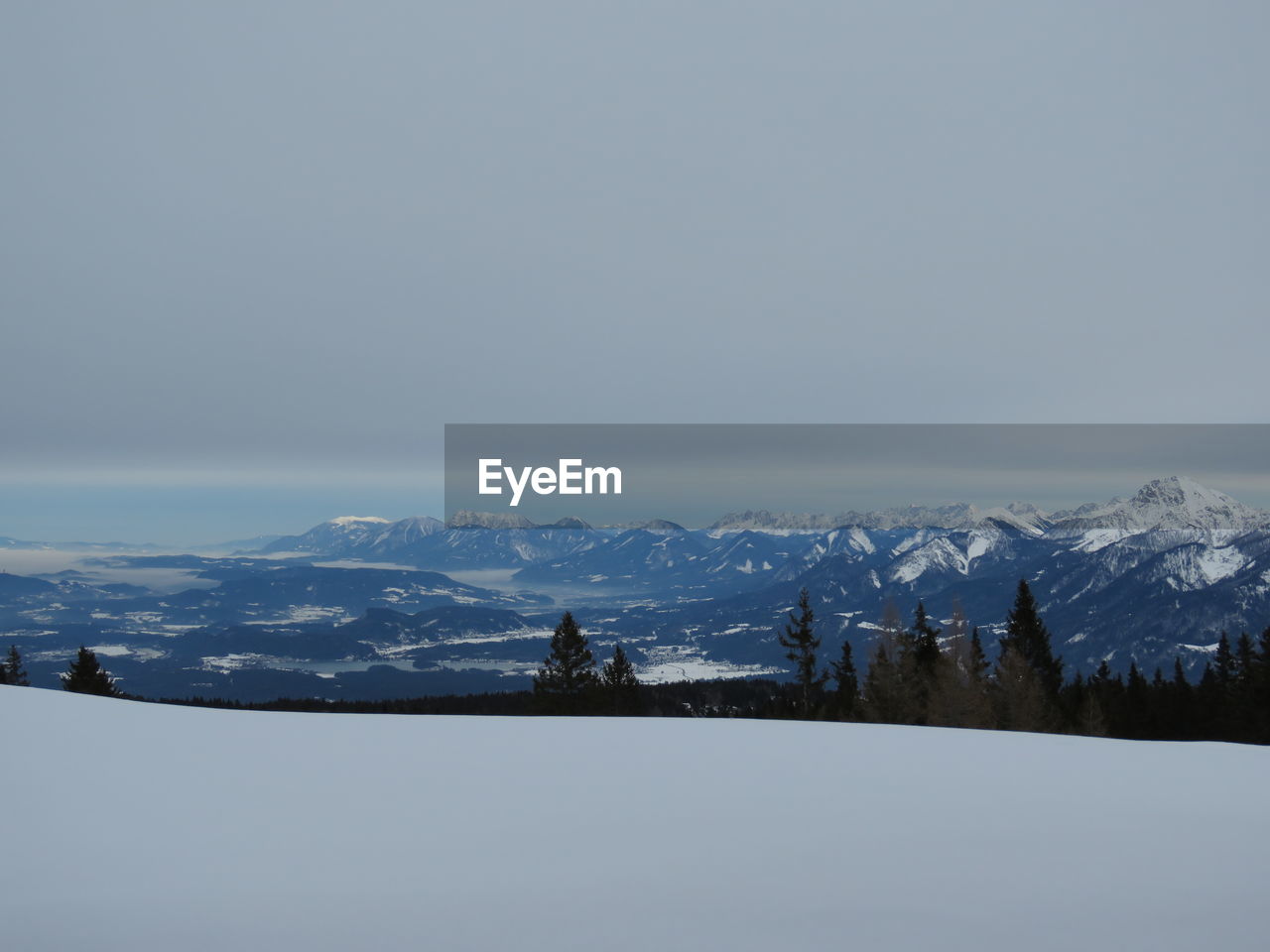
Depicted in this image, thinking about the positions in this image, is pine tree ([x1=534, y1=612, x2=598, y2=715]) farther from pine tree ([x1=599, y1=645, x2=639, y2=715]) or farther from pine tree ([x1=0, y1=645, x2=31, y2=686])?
pine tree ([x1=0, y1=645, x2=31, y2=686])

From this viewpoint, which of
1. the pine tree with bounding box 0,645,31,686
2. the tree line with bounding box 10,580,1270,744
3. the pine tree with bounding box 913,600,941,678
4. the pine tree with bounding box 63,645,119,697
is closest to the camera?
the tree line with bounding box 10,580,1270,744

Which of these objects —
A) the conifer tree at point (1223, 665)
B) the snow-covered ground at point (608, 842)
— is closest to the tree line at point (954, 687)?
the conifer tree at point (1223, 665)

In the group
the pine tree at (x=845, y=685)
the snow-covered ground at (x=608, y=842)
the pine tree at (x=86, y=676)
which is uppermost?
the snow-covered ground at (x=608, y=842)

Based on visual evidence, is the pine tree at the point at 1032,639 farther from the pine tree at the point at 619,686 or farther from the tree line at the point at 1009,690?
the pine tree at the point at 619,686

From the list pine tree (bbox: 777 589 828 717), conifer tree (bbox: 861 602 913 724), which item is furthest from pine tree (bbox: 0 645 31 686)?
conifer tree (bbox: 861 602 913 724)

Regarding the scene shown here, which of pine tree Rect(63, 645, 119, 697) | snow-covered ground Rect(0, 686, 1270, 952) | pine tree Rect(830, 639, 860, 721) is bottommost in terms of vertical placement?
pine tree Rect(830, 639, 860, 721)

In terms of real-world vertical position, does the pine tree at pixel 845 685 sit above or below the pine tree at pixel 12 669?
below

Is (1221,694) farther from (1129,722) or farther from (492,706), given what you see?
(492,706)

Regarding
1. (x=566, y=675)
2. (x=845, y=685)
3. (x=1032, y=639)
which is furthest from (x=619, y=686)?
(x=1032, y=639)
